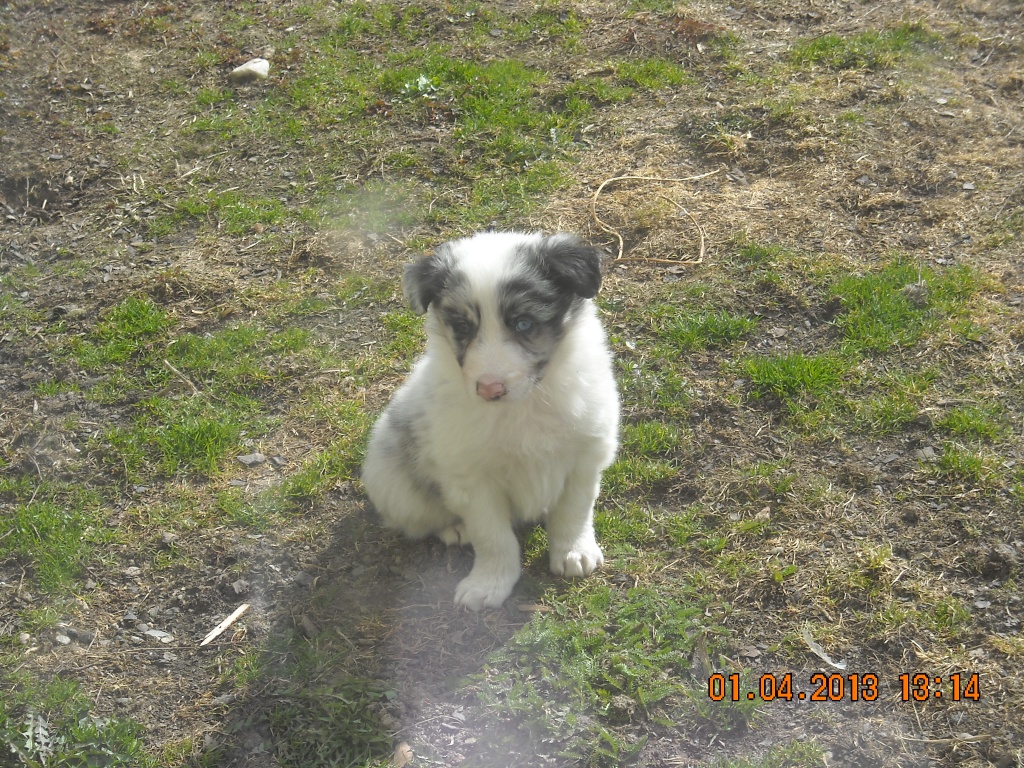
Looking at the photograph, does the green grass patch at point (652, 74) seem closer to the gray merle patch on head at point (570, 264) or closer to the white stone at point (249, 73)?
the white stone at point (249, 73)

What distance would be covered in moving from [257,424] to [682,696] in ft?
9.15

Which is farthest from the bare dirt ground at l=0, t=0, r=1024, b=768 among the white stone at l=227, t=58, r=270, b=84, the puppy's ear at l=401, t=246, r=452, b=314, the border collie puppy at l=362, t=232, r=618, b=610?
the puppy's ear at l=401, t=246, r=452, b=314

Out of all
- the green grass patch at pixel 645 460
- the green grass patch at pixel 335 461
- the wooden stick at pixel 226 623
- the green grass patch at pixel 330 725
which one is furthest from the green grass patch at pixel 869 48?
the green grass patch at pixel 330 725

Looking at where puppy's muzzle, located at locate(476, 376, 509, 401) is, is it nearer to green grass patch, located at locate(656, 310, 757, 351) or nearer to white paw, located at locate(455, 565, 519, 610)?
white paw, located at locate(455, 565, 519, 610)

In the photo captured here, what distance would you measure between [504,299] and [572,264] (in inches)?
13.6

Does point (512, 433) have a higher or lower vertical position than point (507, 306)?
lower

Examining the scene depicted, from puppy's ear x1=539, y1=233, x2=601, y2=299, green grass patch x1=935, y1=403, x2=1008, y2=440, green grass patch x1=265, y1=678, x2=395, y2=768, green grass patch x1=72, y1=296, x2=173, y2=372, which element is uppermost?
puppy's ear x1=539, y1=233, x2=601, y2=299

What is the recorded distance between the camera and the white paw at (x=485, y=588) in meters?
3.90

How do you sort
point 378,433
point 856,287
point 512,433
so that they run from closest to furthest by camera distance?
point 512,433
point 378,433
point 856,287

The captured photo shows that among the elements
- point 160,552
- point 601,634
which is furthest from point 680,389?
point 160,552

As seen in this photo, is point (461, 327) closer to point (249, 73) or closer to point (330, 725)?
point (330, 725)

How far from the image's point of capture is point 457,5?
8492mm

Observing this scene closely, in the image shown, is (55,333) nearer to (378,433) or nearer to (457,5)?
(378,433)
